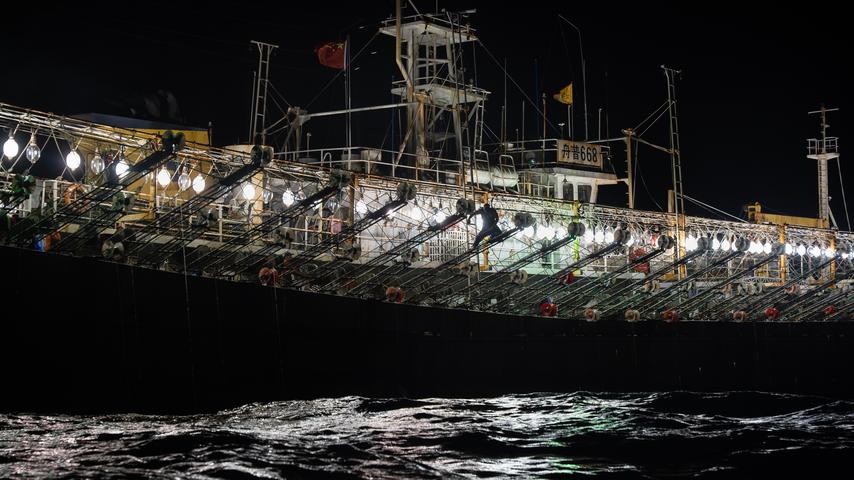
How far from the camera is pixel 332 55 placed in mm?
40469

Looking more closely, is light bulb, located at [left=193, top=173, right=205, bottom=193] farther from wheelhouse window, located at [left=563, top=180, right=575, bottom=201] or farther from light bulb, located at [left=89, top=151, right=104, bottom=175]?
wheelhouse window, located at [left=563, top=180, right=575, bottom=201]

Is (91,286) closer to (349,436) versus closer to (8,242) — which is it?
(8,242)

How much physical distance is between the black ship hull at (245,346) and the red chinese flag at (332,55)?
40.1 feet

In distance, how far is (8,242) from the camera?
25078mm

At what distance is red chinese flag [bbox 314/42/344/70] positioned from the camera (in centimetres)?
4034

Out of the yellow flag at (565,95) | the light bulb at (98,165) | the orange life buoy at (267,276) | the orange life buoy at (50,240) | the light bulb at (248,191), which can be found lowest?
the orange life buoy at (267,276)

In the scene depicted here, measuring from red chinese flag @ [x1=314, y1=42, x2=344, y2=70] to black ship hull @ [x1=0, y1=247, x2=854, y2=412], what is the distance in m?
12.2

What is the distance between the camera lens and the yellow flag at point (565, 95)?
1855 inches

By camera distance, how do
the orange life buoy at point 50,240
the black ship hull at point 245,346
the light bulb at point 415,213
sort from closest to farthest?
the black ship hull at point 245,346, the orange life buoy at point 50,240, the light bulb at point 415,213

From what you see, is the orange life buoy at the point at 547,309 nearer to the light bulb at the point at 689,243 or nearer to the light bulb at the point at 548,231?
the light bulb at the point at 548,231

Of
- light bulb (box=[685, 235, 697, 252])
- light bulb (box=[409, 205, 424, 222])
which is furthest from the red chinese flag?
light bulb (box=[685, 235, 697, 252])

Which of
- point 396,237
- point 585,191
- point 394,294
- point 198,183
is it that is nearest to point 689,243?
point 585,191

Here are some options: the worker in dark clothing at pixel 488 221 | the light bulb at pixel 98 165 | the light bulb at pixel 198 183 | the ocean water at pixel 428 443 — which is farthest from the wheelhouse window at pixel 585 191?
the light bulb at pixel 98 165

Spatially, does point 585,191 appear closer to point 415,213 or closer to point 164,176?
point 415,213
